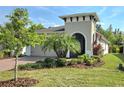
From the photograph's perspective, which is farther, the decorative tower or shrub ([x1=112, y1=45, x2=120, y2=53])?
shrub ([x1=112, y1=45, x2=120, y2=53])

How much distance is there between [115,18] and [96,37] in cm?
305

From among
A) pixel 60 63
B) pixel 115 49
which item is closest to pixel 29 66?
pixel 60 63

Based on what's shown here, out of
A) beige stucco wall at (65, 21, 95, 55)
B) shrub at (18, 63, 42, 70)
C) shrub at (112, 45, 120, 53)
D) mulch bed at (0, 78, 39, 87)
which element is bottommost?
mulch bed at (0, 78, 39, 87)

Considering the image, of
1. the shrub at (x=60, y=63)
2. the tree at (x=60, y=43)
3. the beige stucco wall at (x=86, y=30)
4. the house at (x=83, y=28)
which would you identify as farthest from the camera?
the beige stucco wall at (x=86, y=30)

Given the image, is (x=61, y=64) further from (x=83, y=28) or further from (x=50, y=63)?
(x=83, y=28)

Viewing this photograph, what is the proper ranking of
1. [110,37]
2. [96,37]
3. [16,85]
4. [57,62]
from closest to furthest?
[16,85], [57,62], [96,37], [110,37]

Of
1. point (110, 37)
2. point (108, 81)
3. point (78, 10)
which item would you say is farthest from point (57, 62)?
point (110, 37)

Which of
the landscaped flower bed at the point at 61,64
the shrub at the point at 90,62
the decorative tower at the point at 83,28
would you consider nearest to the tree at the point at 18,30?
the landscaped flower bed at the point at 61,64

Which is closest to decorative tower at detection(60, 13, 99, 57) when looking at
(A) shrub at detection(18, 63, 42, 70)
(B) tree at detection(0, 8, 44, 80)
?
(A) shrub at detection(18, 63, 42, 70)

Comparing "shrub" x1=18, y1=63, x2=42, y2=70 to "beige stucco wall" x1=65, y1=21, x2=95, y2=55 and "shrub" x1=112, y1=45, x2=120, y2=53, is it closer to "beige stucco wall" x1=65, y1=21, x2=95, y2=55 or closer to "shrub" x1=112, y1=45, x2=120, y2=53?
"beige stucco wall" x1=65, y1=21, x2=95, y2=55

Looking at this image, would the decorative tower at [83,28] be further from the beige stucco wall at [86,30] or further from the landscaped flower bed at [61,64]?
the landscaped flower bed at [61,64]
